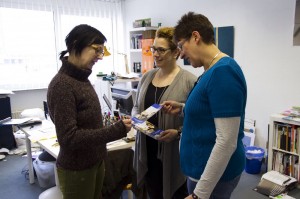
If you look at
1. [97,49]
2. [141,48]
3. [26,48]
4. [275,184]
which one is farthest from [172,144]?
[26,48]

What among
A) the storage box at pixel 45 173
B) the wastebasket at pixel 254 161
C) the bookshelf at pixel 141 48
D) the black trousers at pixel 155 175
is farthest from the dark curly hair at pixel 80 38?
the bookshelf at pixel 141 48

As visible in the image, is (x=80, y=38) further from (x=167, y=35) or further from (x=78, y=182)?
(x=78, y=182)

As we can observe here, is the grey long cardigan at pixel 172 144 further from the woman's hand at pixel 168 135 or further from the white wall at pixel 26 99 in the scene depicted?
the white wall at pixel 26 99

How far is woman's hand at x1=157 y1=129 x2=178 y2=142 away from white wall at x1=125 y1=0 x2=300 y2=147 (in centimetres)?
229

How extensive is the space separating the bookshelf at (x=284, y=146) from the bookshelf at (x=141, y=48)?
2.38 meters

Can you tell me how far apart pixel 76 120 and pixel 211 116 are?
2.09 ft

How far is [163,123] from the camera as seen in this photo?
5.41 feet

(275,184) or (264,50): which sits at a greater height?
(264,50)

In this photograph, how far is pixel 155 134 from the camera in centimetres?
152

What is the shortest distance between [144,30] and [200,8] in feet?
3.71

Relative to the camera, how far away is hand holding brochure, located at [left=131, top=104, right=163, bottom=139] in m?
1.49

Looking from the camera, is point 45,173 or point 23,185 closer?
point 45,173

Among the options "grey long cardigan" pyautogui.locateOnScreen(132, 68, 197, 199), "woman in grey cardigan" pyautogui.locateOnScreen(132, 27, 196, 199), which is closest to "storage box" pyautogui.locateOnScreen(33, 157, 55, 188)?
"woman in grey cardigan" pyautogui.locateOnScreen(132, 27, 196, 199)

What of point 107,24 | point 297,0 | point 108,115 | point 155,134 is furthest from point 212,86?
point 107,24
